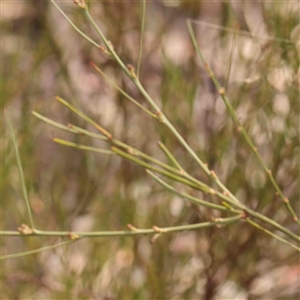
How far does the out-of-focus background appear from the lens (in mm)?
698

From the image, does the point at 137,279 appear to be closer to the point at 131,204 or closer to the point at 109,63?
the point at 131,204

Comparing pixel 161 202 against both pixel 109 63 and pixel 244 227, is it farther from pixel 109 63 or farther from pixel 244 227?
pixel 109 63

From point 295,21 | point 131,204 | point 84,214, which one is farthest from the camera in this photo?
point 84,214

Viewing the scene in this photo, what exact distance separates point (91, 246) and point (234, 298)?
0.23 meters

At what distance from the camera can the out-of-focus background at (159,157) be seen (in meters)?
0.70

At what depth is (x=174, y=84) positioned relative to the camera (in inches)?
28.5

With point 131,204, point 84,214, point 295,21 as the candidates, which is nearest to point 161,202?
point 131,204

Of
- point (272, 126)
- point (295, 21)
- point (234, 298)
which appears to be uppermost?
point (295, 21)

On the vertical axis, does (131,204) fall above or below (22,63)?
below

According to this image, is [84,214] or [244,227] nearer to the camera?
[244,227]

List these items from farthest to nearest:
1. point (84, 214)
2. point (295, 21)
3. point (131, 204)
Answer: point (84, 214), point (131, 204), point (295, 21)

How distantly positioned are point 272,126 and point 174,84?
147mm

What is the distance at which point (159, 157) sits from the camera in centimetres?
86

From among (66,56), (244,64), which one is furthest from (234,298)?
(66,56)
